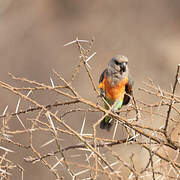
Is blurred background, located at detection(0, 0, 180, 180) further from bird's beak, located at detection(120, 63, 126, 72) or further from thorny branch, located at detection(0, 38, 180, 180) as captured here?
thorny branch, located at detection(0, 38, 180, 180)

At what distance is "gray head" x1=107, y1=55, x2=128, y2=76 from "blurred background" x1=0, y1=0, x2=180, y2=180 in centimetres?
657

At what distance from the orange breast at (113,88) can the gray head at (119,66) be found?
0.13 meters

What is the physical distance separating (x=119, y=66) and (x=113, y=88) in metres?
0.33

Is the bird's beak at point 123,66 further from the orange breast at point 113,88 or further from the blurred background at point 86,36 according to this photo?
the blurred background at point 86,36

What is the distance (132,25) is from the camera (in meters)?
15.1

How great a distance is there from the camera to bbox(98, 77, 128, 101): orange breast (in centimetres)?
555

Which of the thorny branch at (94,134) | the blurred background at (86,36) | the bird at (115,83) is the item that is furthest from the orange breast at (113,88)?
the blurred background at (86,36)

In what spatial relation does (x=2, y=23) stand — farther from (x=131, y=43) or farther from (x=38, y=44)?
(x=131, y=43)

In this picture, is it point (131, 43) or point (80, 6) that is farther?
point (80, 6)

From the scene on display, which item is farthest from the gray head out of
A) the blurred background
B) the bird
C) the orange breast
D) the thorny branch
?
the blurred background

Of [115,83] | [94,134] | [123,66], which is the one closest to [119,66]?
[123,66]

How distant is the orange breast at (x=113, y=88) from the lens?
555cm

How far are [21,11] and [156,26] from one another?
4.46 metres

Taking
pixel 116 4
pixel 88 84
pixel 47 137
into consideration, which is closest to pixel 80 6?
pixel 116 4
